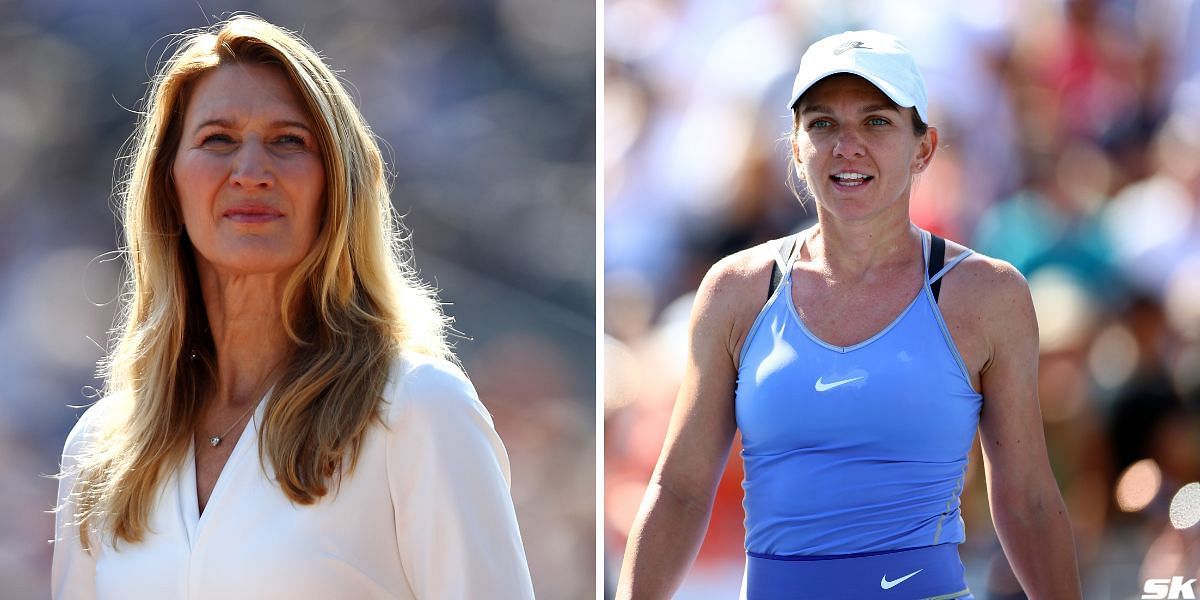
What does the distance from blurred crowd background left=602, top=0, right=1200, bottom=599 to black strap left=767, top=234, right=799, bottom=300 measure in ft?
2.68

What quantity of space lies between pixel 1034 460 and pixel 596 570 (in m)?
1.32

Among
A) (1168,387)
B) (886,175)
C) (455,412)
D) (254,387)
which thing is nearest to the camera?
(455,412)

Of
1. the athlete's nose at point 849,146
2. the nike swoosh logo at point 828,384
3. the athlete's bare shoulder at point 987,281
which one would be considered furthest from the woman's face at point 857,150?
the nike swoosh logo at point 828,384

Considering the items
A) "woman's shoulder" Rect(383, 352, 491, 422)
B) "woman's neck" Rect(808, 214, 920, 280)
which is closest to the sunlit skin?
"woman's shoulder" Rect(383, 352, 491, 422)

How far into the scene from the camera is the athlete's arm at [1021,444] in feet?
6.32

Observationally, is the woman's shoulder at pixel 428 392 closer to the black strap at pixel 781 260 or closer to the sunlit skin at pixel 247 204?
the sunlit skin at pixel 247 204

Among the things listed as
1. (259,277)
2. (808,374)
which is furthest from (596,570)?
(259,277)

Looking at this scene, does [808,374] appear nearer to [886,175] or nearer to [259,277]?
[886,175]

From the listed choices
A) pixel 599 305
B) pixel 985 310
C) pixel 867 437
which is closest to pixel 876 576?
pixel 867 437

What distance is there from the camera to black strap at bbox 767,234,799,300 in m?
2.06

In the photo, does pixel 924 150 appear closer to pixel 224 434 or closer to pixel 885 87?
pixel 885 87

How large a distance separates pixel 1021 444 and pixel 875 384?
0.90 ft

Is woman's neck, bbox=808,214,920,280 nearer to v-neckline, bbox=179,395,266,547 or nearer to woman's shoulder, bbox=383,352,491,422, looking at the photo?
woman's shoulder, bbox=383,352,491,422

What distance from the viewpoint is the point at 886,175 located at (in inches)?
75.7
